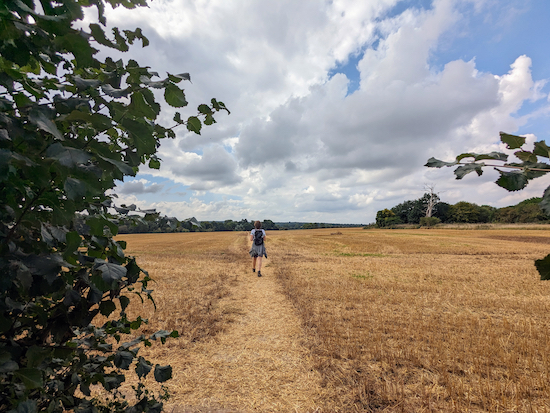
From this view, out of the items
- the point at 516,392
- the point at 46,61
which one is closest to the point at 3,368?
the point at 46,61

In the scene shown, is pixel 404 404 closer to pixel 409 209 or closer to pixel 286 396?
pixel 286 396

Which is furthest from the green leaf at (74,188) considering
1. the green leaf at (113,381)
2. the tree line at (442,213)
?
the tree line at (442,213)

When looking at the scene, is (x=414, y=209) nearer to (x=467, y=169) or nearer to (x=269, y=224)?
(x=269, y=224)

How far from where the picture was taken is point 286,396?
12.1ft

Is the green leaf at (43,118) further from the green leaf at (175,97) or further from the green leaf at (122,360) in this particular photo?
the green leaf at (122,360)

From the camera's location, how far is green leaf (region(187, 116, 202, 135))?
1.63m

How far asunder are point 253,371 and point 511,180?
4.42 metres

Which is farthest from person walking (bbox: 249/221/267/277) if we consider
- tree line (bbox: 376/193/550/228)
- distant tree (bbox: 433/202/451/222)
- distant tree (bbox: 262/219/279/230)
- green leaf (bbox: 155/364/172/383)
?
distant tree (bbox: 433/202/451/222)

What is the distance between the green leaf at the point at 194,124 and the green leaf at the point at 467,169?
137cm

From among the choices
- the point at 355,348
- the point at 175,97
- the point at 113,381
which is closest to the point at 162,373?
the point at 113,381

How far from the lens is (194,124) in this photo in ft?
5.39

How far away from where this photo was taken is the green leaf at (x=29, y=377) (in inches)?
37.5

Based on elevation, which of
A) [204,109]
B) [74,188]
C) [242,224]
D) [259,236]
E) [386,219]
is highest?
[386,219]

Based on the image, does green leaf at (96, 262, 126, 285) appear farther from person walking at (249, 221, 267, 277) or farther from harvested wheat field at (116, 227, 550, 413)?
person walking at (249, 221, 267, 277)
